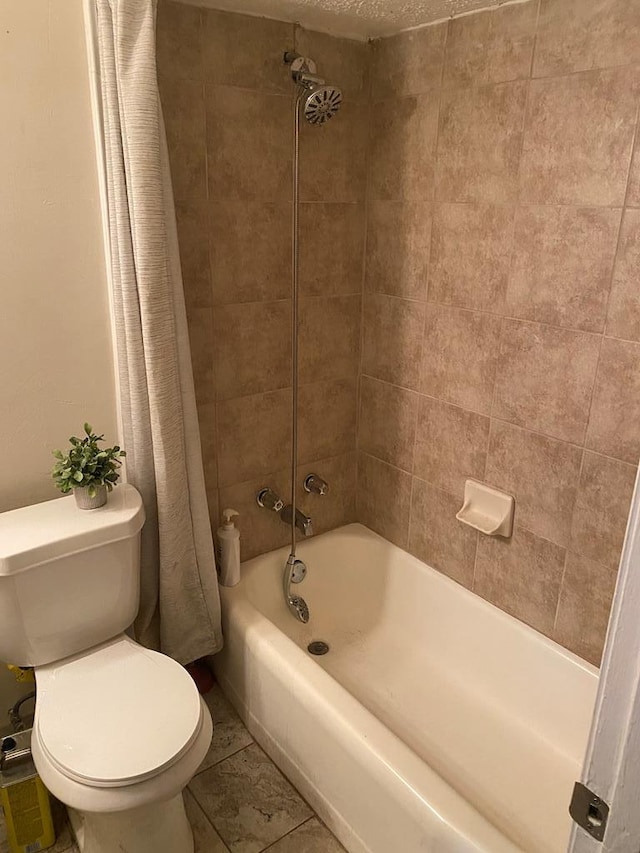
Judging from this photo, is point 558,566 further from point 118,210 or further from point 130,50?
point 130,50

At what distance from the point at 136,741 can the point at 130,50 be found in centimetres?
154

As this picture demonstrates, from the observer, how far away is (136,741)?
141 centimetres

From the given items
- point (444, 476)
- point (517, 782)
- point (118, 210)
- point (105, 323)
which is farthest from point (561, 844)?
point (118, 210)

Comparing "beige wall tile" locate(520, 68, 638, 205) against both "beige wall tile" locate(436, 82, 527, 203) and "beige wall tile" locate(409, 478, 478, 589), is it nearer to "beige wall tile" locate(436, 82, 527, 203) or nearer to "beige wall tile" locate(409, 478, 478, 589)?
"beige wall tile" locate(436, 82, 527, 203)

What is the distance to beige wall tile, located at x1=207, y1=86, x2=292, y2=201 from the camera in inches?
71.3

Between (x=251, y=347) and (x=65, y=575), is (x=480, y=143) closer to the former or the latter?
(x=251, y=347)

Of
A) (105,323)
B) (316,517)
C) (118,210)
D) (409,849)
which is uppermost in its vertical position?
(118,210)

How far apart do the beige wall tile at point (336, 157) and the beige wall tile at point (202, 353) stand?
0.49 meters

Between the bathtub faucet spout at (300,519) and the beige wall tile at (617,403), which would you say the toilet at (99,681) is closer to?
the bathtub faucet spout at (300,519)

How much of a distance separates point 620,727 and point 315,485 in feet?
5.50

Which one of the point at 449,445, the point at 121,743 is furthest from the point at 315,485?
the point at 121,743

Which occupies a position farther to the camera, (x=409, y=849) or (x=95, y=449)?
(x=95, y=449)

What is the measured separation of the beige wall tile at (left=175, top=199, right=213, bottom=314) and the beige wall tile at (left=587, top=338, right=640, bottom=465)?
1.09 metres

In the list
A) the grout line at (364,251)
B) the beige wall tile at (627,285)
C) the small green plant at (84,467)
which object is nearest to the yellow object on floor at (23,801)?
the small green plant at (84,467)
